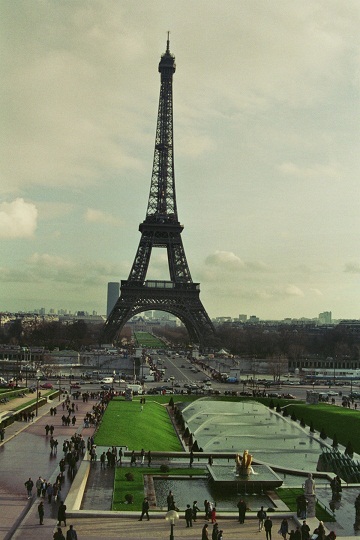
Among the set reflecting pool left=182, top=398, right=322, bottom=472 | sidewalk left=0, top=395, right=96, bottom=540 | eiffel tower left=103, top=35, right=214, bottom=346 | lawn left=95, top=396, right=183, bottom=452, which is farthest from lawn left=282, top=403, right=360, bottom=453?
eiffel tower left=103, top=35, right=214, bottom=346

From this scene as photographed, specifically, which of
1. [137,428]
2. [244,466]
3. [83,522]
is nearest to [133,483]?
[244,466]

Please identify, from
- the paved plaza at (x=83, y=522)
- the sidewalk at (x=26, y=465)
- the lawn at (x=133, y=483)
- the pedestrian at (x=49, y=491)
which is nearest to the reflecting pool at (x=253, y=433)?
the lawn at (x=133, y=483)

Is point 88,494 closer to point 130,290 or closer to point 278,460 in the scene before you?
point 278,460

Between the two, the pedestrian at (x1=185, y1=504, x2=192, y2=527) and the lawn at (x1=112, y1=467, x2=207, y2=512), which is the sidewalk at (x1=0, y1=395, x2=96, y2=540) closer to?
the lawn at (x1=112, y1=467, x2=207, y2=512)

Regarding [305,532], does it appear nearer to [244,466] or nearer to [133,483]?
[244,466]

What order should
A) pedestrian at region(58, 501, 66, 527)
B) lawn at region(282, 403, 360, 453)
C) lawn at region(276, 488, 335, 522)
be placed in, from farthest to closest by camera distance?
lawn at region(282, 403, 360, 453) < lawn at region(276, 488, 335, 522) < pedestrian at region(58, 501, 66, 527)

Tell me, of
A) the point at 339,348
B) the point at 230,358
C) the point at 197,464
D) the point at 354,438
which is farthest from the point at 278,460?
the point at 339,348

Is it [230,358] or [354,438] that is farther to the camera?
[230,358]
